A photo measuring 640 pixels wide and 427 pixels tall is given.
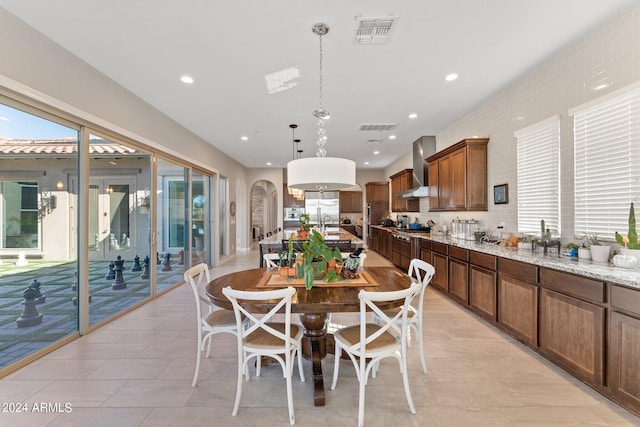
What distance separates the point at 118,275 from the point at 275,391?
2.99 meters

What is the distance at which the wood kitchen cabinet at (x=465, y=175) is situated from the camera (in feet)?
14.2

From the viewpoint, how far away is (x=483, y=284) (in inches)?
135

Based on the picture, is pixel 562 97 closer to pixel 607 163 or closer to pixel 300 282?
pixel 607 163

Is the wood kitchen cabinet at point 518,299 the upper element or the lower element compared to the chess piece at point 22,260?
lower

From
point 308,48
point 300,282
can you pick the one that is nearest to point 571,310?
point 300,282

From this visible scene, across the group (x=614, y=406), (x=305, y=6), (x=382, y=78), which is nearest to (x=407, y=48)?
(x=382, y=78)

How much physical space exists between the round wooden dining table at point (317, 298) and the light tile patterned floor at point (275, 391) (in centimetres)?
20

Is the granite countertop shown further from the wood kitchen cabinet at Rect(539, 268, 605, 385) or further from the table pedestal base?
the table pedestal base

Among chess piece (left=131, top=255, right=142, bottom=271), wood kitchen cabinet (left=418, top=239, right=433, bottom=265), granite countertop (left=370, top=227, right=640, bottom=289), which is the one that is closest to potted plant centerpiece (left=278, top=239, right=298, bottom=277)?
granite countertop (left=370, top=227, right=640, bottom=289)

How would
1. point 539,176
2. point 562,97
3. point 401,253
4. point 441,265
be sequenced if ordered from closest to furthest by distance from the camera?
1. point 562,97
2. point 539,176
3. point 441,265
4. point 401,253

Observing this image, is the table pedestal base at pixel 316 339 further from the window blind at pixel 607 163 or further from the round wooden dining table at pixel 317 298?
the window blind at pixel 607 163

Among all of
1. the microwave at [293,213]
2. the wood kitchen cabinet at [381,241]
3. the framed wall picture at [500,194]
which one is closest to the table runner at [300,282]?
the framed wall picture at [500,194]

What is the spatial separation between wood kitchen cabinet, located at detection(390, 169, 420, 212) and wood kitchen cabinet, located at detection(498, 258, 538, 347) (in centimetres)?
405

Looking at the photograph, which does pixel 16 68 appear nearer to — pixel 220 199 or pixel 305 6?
pixel 305 6
